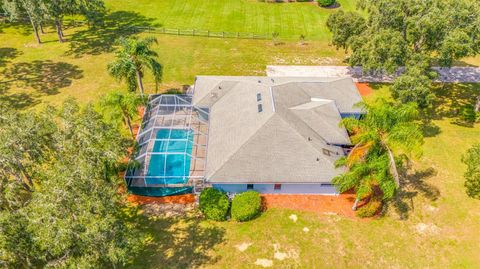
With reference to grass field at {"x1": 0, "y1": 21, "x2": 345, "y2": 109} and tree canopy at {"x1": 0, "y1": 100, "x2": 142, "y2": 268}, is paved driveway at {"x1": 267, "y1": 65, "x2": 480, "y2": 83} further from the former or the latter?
tree canopy at {"x1": 0, "y1": 100, "x2": 142, "y2": 268}

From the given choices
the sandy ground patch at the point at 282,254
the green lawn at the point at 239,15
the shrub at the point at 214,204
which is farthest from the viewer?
the green lawn at the point at 239,15

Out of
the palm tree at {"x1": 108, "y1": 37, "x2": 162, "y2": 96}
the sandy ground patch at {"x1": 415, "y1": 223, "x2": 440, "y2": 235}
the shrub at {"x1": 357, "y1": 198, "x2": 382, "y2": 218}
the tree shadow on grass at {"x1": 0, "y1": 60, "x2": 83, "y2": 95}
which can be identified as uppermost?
the palm tree at {"x1": 108, "y1": 37, "x2": 162, "y2": 96}

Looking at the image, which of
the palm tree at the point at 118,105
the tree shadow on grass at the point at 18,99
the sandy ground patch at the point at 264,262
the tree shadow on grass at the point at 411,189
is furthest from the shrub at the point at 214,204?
the tree shadow on grass at the point at 18,99

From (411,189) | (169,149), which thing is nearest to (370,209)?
(411,189)

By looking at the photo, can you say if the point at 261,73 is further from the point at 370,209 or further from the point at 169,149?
the point at 370,209

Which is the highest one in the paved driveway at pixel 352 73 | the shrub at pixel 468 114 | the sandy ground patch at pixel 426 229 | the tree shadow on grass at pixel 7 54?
the tree shadow on grass at pixel 7 54

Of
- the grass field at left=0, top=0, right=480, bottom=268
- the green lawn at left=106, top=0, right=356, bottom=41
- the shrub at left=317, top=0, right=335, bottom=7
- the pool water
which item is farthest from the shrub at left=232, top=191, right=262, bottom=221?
the shrub at left=317, top=0, right=335, bottom=7

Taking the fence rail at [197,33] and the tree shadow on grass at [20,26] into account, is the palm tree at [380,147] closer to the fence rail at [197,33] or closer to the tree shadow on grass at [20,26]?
the fence rail at [197,33]

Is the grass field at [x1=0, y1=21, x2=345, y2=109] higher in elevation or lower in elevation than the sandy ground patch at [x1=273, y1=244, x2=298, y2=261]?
higher
